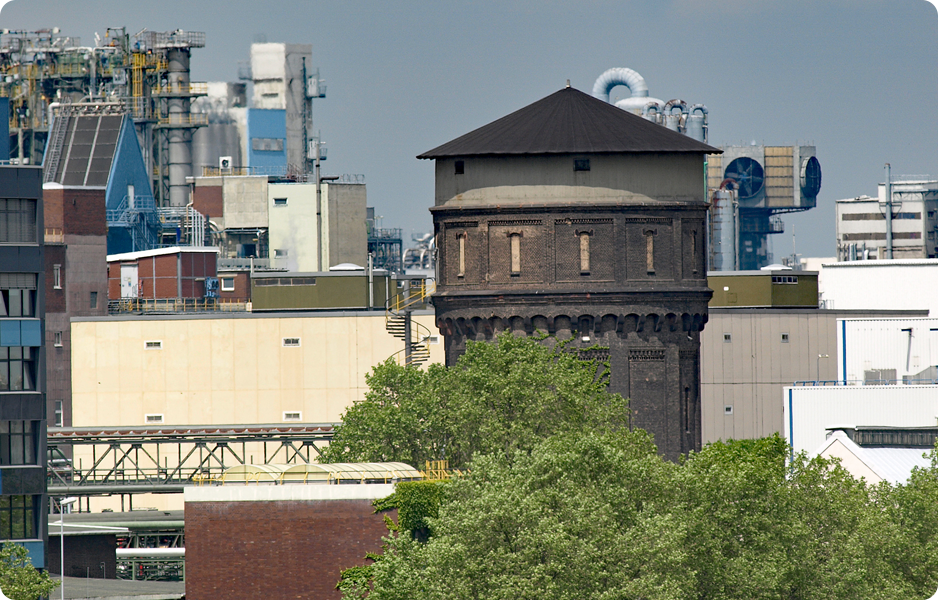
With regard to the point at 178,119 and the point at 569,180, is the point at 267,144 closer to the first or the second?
the point at 178,119

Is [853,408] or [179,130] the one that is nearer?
[853,408]

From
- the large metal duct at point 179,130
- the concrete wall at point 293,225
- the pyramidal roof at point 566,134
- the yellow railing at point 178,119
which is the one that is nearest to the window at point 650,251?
the pyramidal roof at point 566,134

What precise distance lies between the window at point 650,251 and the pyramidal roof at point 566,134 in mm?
3158

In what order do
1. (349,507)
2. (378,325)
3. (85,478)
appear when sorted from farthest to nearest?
(378,325) → (85,478) → (349,507)

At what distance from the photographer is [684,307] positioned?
7244 centimetres

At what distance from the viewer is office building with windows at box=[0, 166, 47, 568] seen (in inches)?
2707

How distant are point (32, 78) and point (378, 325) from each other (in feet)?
252

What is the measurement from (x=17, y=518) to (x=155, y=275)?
176 feet

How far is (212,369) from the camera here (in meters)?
95.6

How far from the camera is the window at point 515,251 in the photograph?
71875mm

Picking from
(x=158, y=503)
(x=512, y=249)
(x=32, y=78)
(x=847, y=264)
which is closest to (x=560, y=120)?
(x=512, y=249)

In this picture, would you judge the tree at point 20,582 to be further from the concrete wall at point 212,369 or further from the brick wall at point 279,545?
the concrete wall at point 212,369

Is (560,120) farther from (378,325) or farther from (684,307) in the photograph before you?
(378,325)

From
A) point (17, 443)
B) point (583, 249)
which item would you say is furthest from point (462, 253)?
point (17, 443)
